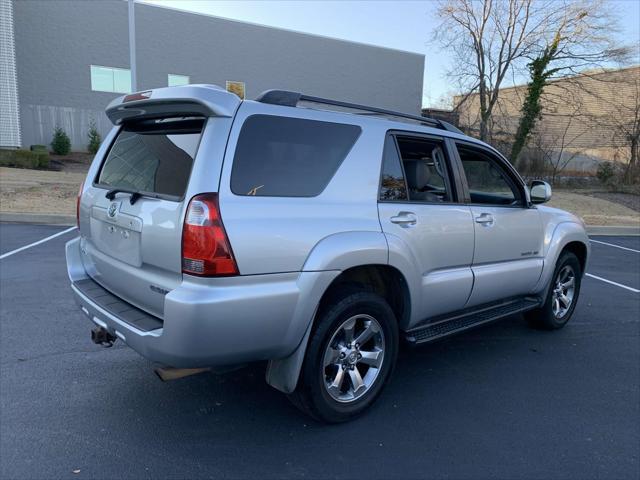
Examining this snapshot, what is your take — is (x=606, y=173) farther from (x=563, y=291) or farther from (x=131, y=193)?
(x=131, y=193)

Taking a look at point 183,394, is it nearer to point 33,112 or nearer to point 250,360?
point 250,360

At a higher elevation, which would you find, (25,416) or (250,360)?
(250,360)

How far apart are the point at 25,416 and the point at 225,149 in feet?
7.10

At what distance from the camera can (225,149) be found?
8.56 ft

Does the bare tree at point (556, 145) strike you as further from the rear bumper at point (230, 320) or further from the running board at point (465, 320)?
the rear bumper at point (230, 320)

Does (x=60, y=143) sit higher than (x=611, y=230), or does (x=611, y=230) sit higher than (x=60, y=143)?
(x=60, y=143)

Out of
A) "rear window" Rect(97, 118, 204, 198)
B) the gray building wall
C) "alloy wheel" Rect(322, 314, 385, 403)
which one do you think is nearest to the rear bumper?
"alloy wheel" Rect(322, 314, 385, 403)

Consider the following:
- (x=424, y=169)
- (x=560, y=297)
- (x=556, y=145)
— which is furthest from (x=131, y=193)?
(x=556, y=145)

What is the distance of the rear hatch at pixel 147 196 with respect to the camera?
2598 mm

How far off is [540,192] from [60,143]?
22754mm

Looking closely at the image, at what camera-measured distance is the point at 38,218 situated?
10938 millimetres

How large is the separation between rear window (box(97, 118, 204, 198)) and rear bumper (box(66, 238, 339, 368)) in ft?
1.90

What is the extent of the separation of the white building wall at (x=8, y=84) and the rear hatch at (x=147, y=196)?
20739mm

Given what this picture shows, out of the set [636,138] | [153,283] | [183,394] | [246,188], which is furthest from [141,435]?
[636,138]
